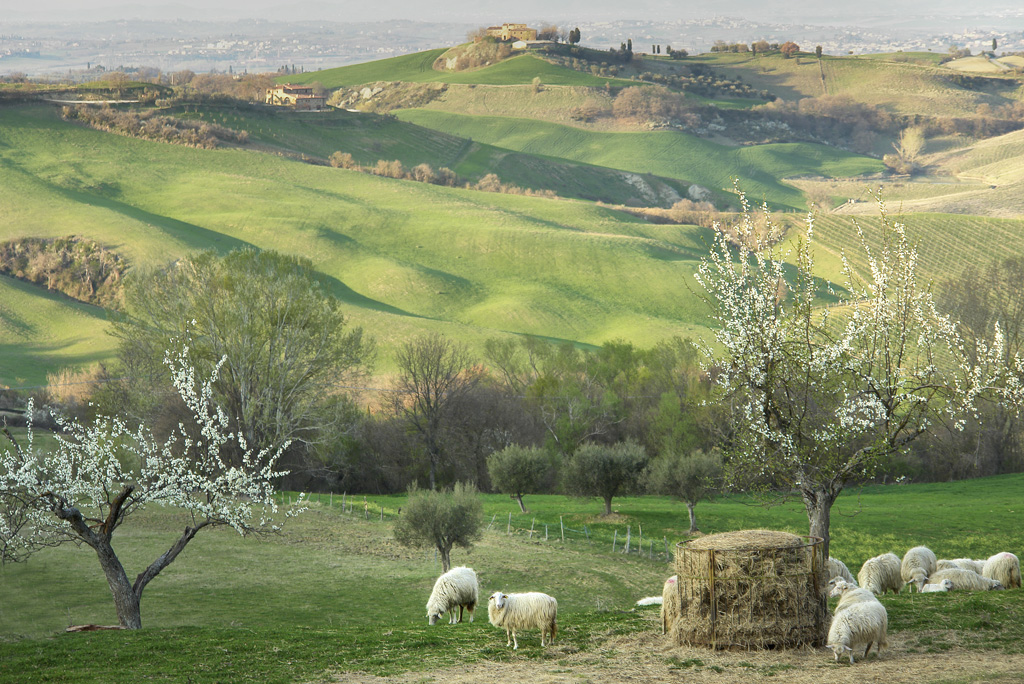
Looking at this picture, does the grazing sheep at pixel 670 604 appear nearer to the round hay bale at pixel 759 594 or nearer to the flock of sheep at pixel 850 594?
the flock of sheep at pixel 850 594

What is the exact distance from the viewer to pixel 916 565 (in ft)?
86.8

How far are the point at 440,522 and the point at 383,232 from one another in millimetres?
96470

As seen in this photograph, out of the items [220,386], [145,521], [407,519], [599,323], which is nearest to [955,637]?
[407,519]

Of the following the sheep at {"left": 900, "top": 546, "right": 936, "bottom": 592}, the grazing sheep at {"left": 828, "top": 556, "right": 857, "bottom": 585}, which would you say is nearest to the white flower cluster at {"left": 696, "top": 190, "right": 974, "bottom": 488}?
the grazing sheep at {"left": 828, "top": 556, "right": 857, "bottom": 585}

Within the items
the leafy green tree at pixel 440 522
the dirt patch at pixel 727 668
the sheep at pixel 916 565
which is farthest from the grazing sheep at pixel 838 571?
the leafy green tree at pixel 440 522

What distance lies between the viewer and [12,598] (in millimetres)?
29516

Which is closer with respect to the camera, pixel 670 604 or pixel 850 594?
pixel 850 594

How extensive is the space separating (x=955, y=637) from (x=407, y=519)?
2073cm

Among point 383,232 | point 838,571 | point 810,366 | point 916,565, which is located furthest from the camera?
point 383,232

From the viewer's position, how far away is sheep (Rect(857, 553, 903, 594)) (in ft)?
81.9

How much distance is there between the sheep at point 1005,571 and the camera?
24.9m

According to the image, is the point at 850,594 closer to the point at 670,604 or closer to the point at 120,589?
the point at 670,604

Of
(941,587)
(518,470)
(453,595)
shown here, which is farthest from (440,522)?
(941,587)

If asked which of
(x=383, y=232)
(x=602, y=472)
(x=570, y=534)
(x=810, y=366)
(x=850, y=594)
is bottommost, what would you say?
(x=570, y=534)
